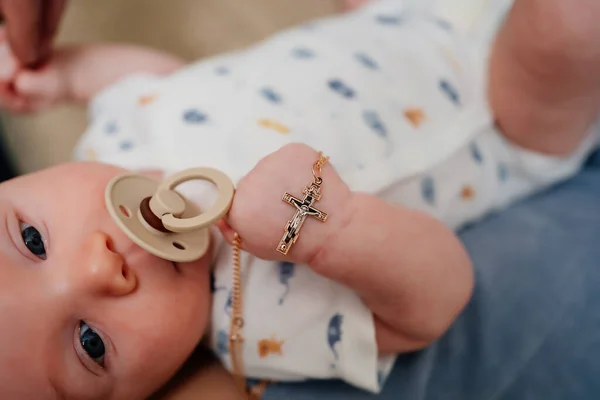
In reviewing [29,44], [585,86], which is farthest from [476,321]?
[29,44]

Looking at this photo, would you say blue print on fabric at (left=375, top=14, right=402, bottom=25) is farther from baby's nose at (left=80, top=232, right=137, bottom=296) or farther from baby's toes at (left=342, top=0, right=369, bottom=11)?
baby's nose at (left=80, top=232, right=137, bottom=296)

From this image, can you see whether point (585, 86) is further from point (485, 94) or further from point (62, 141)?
point (62, 141)

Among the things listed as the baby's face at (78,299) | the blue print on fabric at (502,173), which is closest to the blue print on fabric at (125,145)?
the baby's face at (78,299)

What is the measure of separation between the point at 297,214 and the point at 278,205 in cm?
2

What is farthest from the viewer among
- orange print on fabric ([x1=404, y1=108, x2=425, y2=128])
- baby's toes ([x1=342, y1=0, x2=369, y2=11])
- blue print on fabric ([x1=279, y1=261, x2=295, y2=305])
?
baby's toes ([x1=342, y1=0, x2=369, y2=11])

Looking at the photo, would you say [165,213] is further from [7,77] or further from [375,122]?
[7,77]

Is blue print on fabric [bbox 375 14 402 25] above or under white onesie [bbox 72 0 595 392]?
above

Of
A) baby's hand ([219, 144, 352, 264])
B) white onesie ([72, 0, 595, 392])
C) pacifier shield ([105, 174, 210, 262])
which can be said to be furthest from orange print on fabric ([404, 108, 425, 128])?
pacifier shield ([105, 174, 210, 262])

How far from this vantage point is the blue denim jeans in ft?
2.65

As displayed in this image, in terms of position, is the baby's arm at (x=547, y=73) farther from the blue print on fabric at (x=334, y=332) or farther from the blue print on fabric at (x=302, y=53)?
the blue print on fabric at (x=334, y=332)

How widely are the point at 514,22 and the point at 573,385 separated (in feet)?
1.76

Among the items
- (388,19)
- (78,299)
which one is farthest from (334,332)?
(388,19)

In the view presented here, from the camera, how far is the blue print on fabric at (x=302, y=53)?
2.82 ft

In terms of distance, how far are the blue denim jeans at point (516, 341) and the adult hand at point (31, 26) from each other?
0.67 m
